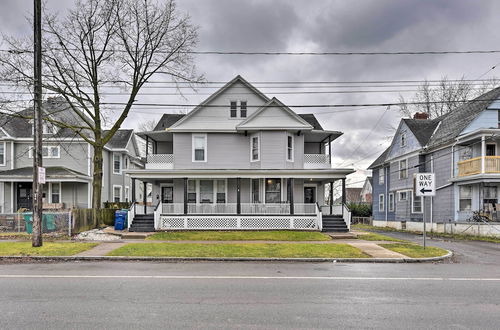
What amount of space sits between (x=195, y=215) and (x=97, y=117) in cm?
923

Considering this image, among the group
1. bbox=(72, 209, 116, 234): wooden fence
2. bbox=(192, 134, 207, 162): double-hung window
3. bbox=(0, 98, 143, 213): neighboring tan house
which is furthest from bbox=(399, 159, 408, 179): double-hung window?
bbox=(0, 98, 143, 213): neighboring tan house

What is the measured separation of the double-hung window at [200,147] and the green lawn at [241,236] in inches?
230

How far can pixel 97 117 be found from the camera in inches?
916

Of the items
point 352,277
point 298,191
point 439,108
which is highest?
point 439,108

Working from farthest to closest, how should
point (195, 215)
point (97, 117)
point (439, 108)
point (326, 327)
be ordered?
point (439, 108) → point (97, 117) → point (195, 215) → point (326, 327)

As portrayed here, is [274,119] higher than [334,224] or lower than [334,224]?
higher

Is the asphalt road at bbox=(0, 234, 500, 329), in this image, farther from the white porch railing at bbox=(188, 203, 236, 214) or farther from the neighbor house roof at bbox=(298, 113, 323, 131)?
the neighbor house roof at bbox=(298, 113, 323, 131)

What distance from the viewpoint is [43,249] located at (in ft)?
43.4

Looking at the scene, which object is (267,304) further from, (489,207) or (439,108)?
(439,108)

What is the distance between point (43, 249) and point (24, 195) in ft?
59.4

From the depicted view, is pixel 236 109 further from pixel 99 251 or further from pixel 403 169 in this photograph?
pixel 403 169

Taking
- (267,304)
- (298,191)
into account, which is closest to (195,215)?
(298,191)

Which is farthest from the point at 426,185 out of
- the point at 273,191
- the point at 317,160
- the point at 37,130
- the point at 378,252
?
the point at 37,130

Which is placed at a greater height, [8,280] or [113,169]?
[113,169]
